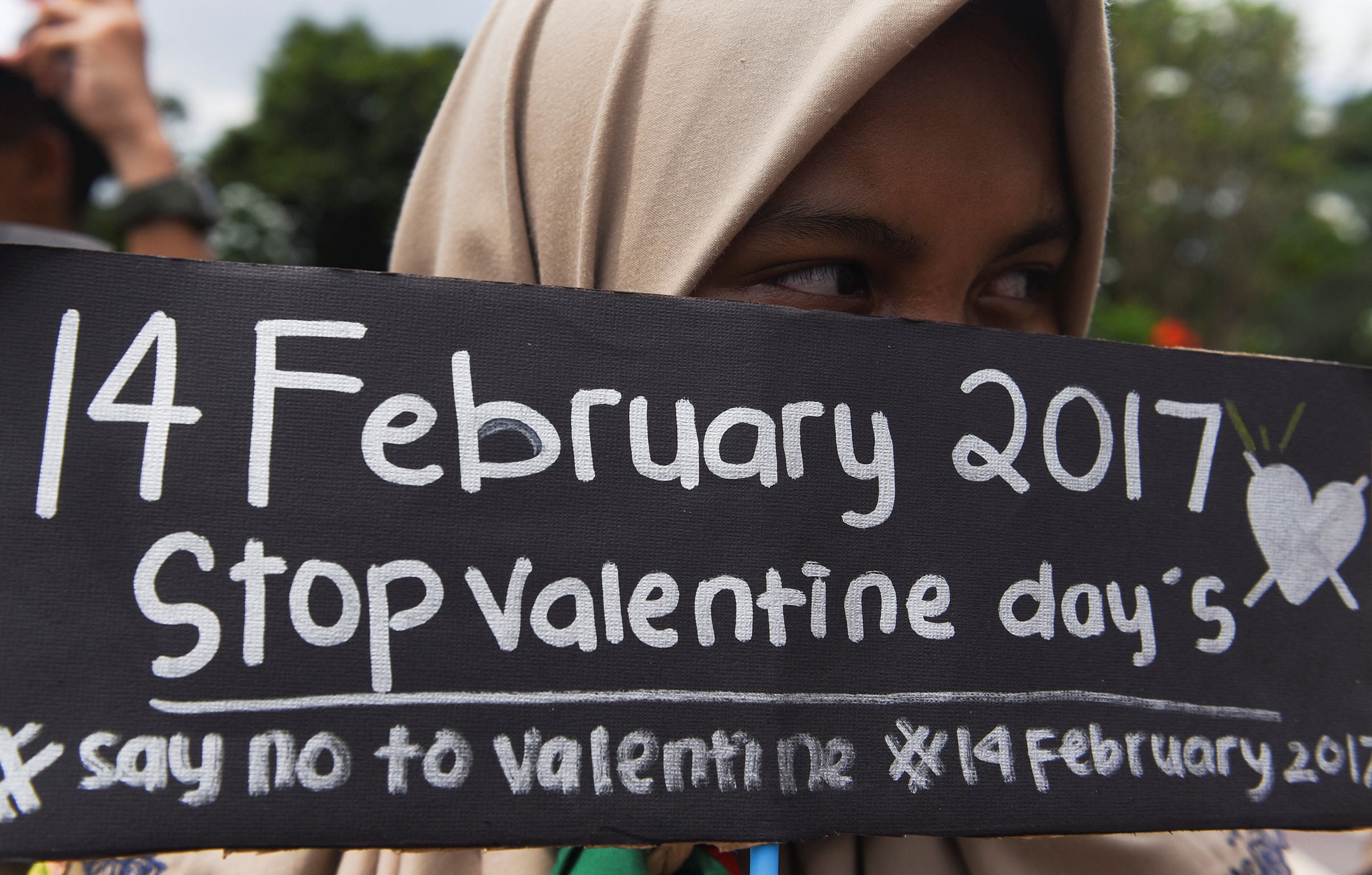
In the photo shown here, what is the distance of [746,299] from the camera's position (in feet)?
3.27

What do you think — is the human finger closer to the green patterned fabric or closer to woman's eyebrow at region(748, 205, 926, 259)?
woman's eyebrow at region(748, 205, 926, 259)

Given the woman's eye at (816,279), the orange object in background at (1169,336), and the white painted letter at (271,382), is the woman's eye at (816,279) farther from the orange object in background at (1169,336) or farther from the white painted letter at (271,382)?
the orange object in background at (1169,336)

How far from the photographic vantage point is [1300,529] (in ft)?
3.14

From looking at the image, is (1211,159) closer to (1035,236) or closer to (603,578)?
(1035,236)

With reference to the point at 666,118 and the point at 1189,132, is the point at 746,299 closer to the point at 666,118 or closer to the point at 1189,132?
the point at 666,118

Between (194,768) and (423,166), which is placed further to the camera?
(423,166)

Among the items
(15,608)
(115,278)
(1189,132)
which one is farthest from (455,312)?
(1189,132)

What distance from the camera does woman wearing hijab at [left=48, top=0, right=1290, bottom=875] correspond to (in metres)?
0.93

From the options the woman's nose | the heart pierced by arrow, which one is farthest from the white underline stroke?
the woman's nose

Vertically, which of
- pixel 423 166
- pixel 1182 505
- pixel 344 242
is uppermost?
pixel 344 242

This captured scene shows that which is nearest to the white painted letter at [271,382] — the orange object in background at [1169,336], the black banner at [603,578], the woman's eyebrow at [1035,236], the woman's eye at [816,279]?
the black banner at [603,578]

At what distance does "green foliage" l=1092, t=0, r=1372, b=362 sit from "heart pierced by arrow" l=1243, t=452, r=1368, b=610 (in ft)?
45.2

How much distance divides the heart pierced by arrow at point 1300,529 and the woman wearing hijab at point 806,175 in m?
0.33

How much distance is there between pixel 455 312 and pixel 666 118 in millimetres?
388
